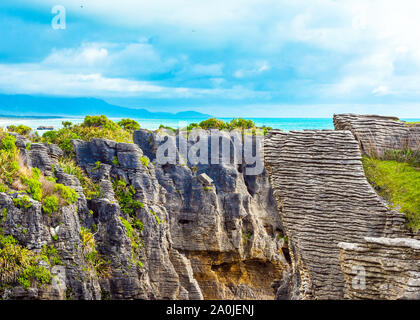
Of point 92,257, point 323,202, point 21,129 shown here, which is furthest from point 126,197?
point 21,129

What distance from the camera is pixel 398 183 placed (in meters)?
13.7

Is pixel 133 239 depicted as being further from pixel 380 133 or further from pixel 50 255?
pixel 380 133

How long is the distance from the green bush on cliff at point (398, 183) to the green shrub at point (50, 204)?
10.5 metres

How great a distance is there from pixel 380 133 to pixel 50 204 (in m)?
11.3

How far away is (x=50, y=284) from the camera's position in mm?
15852

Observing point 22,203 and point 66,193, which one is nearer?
point 22,203

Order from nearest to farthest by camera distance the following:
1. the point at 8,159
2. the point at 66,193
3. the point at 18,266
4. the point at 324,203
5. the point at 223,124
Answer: the point at 324,203
the point at 18,266
the point at 66,193
the point at 8,159
the point at 223,124

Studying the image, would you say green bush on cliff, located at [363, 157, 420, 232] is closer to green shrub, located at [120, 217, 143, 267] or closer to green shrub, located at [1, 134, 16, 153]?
green shrub, located at [120, 217, 143, 267]

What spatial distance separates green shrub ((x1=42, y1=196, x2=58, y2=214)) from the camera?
16750 mm

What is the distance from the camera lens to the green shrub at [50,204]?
16.8 metres

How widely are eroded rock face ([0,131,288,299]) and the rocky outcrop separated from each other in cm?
1038

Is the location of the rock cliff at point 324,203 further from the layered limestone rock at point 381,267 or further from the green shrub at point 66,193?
the green shrub at point 66,193

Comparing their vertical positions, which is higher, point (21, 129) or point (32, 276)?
point (21, 129)

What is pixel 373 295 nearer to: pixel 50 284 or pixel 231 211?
pixel 50 284
